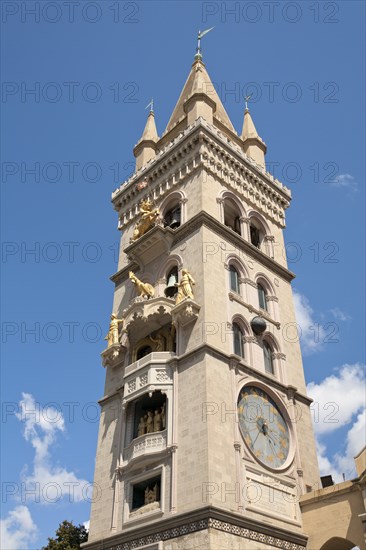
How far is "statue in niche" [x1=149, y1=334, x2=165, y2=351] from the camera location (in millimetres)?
32125

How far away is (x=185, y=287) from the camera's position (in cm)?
3095

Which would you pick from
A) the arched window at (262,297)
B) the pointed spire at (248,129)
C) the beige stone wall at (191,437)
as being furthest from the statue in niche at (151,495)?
the pointed spire at (248,129)

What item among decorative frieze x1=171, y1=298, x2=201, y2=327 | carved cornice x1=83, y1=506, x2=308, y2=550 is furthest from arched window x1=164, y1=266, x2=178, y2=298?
carved cornice x1=83, y1=506, x2=308, y2=550

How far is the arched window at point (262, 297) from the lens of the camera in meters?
35.2

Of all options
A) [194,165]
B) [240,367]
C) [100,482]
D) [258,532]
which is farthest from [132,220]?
[258,532]

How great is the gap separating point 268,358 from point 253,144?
19334 mm

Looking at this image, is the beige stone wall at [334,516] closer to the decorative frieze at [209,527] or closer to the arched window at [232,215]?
the decorative frieze at [209,527]

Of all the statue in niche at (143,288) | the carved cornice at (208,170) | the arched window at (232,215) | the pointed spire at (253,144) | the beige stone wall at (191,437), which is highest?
the pointed spire at (253,144)

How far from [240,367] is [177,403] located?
154 inches

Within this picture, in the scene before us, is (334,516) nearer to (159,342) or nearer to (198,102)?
(159,342)

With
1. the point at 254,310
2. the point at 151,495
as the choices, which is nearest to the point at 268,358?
the point at 254,310

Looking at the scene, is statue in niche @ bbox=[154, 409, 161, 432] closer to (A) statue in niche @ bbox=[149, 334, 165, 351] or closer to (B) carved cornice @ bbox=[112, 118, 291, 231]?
(A) statue in niche @ bbox=[149, 334, 165, 351]

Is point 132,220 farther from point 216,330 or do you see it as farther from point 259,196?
point 216,330

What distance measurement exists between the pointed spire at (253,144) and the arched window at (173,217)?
31.0 feet
